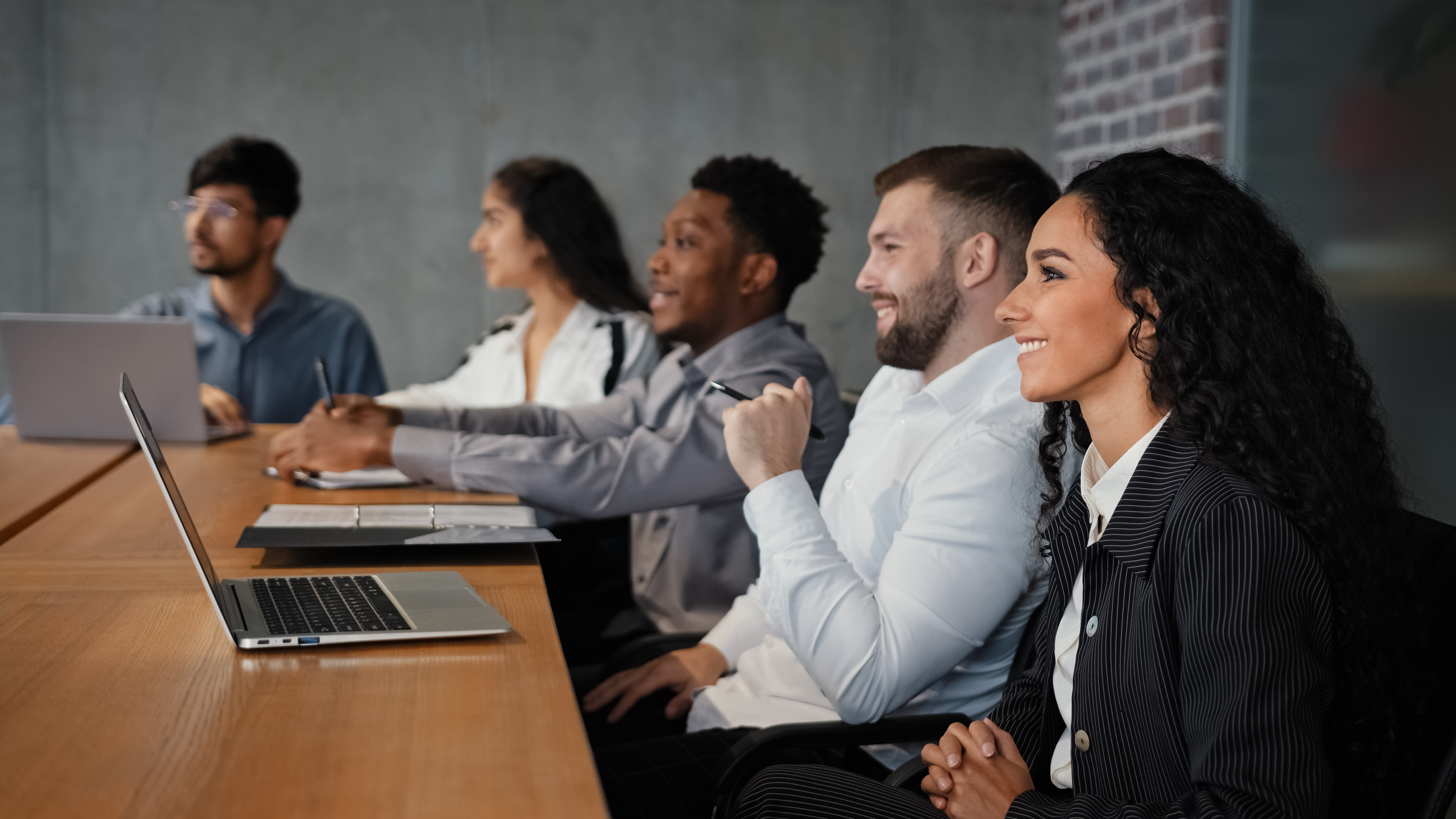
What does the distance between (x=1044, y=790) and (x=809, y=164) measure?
329 cm

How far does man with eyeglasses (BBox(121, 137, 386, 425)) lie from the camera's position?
322 centimetres

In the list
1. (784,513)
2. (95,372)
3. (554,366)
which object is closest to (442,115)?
(554,366)

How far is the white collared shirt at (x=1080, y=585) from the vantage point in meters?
1.14

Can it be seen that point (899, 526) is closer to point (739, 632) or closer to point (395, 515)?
point (739, 632)

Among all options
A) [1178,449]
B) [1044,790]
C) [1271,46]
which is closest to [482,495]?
[1044,790]

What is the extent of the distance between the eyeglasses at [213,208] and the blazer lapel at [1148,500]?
2.85m

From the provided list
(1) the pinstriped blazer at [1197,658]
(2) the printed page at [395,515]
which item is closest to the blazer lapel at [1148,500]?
(1) the pinstriped blazer at [1197,658]

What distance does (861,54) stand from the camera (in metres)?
4.23

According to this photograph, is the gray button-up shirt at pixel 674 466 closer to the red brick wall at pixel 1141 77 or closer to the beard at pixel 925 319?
the beard at pixel 925 319

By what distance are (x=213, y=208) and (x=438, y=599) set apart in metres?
2.37

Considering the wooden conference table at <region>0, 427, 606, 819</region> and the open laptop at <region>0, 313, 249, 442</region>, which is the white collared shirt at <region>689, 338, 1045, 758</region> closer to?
the wooden conference table at <region>0, 427, 606, 819</region>

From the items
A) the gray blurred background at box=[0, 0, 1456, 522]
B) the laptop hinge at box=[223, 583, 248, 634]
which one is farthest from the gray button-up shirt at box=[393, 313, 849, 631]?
the gray blurred background at box=[0, 0, 1456, 522]

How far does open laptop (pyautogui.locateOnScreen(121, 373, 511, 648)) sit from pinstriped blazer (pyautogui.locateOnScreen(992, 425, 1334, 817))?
1.93ft

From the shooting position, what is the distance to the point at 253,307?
10.7ft
